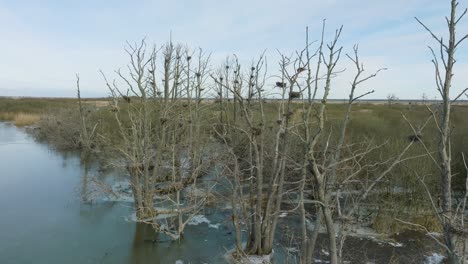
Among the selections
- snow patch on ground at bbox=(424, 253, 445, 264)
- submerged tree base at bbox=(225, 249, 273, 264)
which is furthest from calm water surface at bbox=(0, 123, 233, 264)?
snow patch on ground at bbox=(424, 253, 445, 264)

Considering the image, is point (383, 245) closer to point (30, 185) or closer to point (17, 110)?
point (30, 185)

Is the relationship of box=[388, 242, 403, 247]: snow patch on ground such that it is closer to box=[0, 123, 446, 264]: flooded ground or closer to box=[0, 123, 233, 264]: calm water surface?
box=[0, 123, 446, 264]: flooded ground

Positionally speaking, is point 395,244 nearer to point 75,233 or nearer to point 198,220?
point 198,220

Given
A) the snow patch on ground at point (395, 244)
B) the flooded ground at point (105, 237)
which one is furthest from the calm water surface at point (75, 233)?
the snow patch on ground at point (395, 244)

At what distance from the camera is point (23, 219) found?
32.9 feet

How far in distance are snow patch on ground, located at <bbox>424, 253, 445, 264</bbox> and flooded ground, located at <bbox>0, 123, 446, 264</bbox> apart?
5 cm

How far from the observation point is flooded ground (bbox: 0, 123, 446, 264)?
25.7 ft

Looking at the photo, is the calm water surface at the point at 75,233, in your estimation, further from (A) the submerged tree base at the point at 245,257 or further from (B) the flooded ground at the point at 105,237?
(A) the submerged tree base at the point at 245,257

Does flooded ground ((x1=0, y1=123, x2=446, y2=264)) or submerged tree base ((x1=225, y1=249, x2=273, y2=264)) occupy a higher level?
submerged tree base ((x1=225, y1=249, x2=273, y2=264))

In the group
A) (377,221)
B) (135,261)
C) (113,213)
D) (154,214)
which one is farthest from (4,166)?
(377,221)

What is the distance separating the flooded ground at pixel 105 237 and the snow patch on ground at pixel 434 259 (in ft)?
0.16

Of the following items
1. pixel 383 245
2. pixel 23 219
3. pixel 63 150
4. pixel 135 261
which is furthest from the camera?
pixel 63 150

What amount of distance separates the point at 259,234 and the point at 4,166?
1393 cm

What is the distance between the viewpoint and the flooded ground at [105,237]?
7.83m
